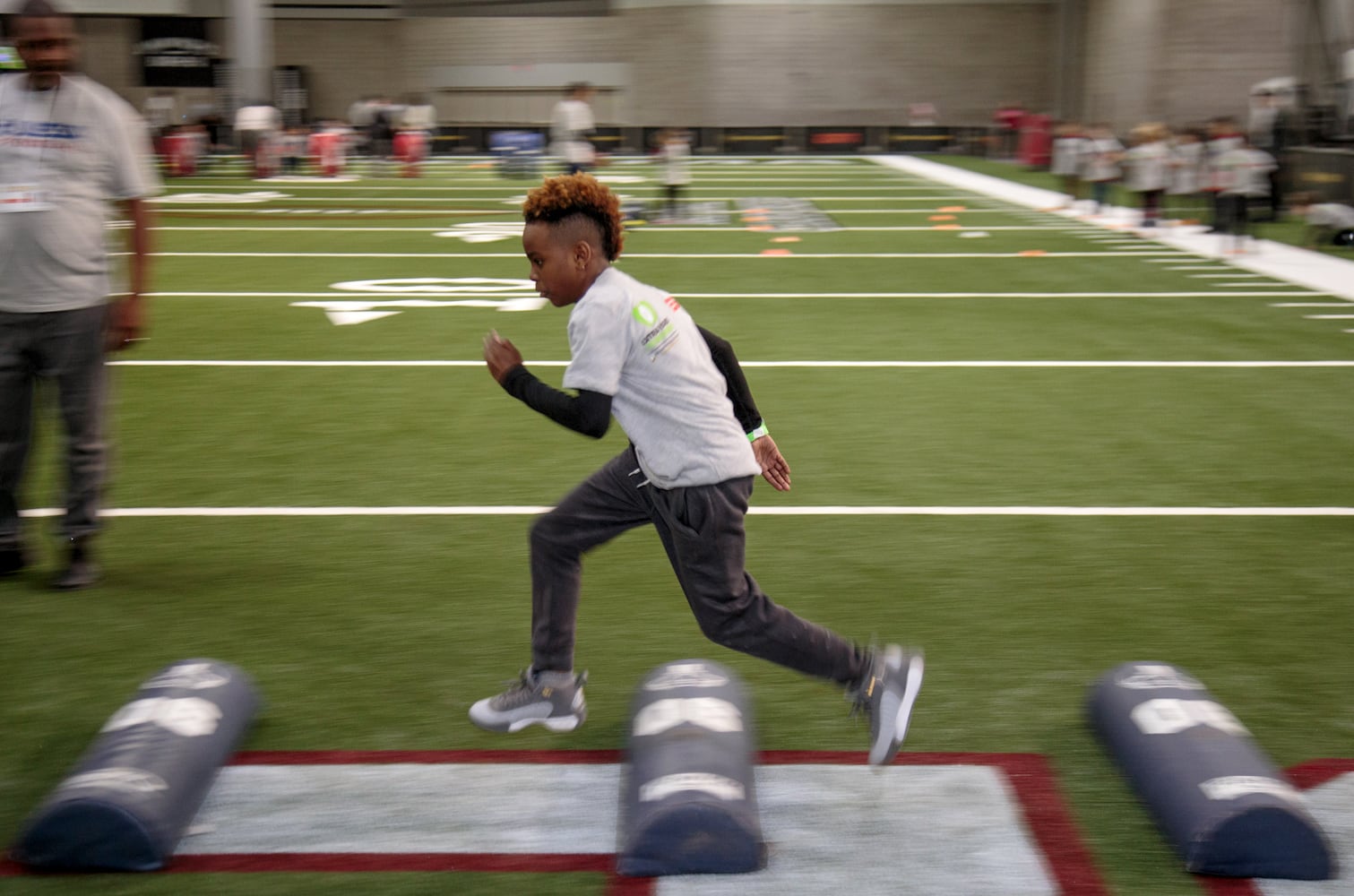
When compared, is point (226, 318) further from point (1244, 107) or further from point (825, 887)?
point (1244, 107)

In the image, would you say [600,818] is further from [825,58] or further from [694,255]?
[825,58]

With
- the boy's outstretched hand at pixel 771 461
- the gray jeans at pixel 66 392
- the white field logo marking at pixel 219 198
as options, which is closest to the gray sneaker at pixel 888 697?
the boy's outstretched hand at pixel 771 461

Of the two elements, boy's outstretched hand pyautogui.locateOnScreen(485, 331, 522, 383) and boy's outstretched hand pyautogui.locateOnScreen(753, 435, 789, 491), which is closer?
boy's outstretched hand pyautogui.locateOnScreen(485, 331, 522, 383)

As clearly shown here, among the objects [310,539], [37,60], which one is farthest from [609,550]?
[37,60]

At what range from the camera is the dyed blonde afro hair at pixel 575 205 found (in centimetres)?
340

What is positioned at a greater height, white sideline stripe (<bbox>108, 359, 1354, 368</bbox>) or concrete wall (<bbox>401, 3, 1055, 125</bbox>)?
concrete wall (<bbox>401, 3, 1055, 125</bbox>)

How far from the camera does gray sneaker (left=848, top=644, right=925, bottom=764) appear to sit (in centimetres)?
357

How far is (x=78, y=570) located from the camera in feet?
16.8

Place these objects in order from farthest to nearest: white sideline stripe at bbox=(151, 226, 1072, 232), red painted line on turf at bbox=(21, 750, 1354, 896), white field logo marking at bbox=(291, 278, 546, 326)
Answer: white sideline stripe at bbox=(151, 226, 1072, 232)
white field logo marking at bbox=(291, 278, 546, 326)
red painted line on turf at bbox=(21, 750, 1354, 896)

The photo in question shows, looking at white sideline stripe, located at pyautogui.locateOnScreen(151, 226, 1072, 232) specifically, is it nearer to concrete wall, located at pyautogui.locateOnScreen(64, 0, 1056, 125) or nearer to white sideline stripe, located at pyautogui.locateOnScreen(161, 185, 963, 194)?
white sideline stripe, located at pyautogui.locateOnScreen(161, 185, 963, 194)

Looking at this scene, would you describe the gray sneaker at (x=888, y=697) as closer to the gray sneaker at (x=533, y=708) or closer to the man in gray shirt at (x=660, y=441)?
the man in gray shirt at (x=660, y=441)

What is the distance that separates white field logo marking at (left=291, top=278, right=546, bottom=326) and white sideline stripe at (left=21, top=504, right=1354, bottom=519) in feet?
16.3

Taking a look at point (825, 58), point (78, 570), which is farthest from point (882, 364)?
point (825, 58)

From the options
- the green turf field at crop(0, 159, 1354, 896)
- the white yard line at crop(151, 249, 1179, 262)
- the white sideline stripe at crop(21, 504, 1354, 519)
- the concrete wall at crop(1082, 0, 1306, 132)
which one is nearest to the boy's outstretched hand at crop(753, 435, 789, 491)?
the green turf field at crop(0, 159, 1354, 896)
